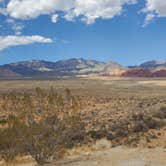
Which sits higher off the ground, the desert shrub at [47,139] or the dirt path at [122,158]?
the desert shrub at [47,139]

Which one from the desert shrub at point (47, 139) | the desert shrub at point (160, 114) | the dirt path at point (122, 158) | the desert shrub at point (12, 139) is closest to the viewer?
the dirt path at point (122, 158)

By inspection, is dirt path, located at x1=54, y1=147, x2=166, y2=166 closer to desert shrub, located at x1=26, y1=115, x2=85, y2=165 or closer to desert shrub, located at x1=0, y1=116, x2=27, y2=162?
desert shrub, located at x1=26, y1=115, x2=85, y2=165

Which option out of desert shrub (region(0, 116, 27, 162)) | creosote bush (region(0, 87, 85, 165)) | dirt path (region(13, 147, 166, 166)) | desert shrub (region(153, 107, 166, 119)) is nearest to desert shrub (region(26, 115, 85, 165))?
Result: creosote bush (region(0, 87, 85, 165))

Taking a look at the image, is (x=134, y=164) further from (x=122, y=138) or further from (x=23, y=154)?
(x=122, y=138)

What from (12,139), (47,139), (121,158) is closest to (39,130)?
(47,139)

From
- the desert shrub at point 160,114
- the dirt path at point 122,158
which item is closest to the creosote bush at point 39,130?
the dirt path at point 122,158

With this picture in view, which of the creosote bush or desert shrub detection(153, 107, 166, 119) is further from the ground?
the creosote bush

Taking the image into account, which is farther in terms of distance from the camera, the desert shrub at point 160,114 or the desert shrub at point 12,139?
the desert shrub at point 160,114

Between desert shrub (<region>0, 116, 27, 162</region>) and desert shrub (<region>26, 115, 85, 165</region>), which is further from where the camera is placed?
desert shrub (<region>0, 116, 27, 162</region>)

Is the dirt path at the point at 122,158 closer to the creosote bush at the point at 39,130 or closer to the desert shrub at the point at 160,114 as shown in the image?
the creosote bush at the point at 39,130

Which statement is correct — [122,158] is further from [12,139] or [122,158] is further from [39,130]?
[12,139]

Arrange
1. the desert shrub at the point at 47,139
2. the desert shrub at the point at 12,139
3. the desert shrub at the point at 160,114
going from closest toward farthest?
the desert shrub at the point at 47,139 → the desert shrub at the point at 12,139 → the desert shrub at the point at 160,114

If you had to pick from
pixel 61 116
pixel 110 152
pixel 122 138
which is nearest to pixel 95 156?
pixel 110 152

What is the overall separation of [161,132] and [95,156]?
881 cm
